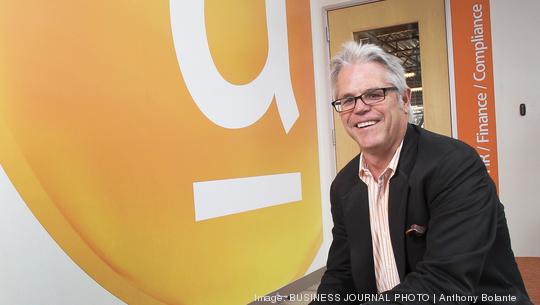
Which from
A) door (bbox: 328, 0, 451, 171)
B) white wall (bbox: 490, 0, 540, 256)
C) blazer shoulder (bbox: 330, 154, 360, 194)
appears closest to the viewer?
blazer shoulder (bbox: 330, 154, 360, 194)

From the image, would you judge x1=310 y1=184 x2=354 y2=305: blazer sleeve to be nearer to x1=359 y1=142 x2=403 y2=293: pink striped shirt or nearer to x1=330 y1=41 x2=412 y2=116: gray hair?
x1=359 y1=142 x2=403 y2=293: pink striped shirt

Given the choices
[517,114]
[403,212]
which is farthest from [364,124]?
[517,114]

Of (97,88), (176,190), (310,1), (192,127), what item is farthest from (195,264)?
(310,1)

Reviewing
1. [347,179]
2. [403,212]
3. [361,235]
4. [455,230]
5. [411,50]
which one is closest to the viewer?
[455,230]

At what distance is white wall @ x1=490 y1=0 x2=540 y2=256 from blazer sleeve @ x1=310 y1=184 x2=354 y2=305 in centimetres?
288

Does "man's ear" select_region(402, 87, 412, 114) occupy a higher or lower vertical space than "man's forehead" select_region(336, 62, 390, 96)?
Result: lower

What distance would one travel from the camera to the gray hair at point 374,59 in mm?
1239

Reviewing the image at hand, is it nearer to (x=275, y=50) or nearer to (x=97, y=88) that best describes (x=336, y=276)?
(x=97, y=88)

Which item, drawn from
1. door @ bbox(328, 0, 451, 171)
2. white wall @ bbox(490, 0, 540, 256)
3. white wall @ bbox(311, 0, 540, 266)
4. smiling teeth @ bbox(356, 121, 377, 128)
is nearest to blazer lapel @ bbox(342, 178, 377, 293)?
smiling teeth @ bbox(356, 121, 377, 128)

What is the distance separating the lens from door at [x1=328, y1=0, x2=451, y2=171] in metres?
3.93

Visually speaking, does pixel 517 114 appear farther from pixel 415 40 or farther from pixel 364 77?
pixel 364 77

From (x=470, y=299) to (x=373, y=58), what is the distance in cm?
62

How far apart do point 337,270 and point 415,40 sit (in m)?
3.12

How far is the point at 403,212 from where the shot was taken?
3.85 feet
